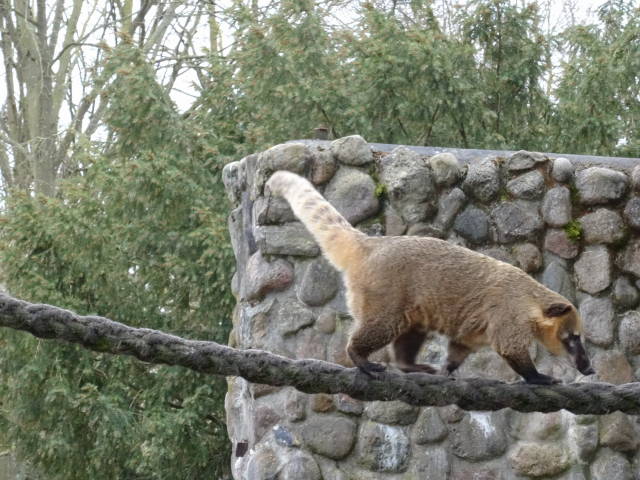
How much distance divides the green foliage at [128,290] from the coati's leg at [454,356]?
406cm

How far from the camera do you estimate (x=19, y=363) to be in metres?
8.86

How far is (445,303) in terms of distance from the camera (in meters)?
4.14

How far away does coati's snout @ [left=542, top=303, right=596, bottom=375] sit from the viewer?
161 inches

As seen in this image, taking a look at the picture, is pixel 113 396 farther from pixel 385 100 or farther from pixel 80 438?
pixel 385 100

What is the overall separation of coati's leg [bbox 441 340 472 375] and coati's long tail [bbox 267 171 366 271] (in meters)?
0.59

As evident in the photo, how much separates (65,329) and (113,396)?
5751 millimetres

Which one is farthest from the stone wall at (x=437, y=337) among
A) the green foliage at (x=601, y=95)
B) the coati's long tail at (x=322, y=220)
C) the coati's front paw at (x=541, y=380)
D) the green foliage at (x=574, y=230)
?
the green foliage at (x=601, y=95)

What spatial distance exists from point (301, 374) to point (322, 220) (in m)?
1.26

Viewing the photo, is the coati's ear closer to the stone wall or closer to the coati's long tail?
the coati's long tail

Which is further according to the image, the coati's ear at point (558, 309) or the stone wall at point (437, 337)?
the stone wall at point (437, 337)

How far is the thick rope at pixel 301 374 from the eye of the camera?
2.95m

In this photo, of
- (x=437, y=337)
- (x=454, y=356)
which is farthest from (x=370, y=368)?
(x=437, y=337)

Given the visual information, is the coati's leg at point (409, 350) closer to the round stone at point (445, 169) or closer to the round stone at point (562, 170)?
the round stone at point (445, 169)

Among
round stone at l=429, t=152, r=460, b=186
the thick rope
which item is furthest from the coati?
round stone at l=429, t=152, r=460, b=186
